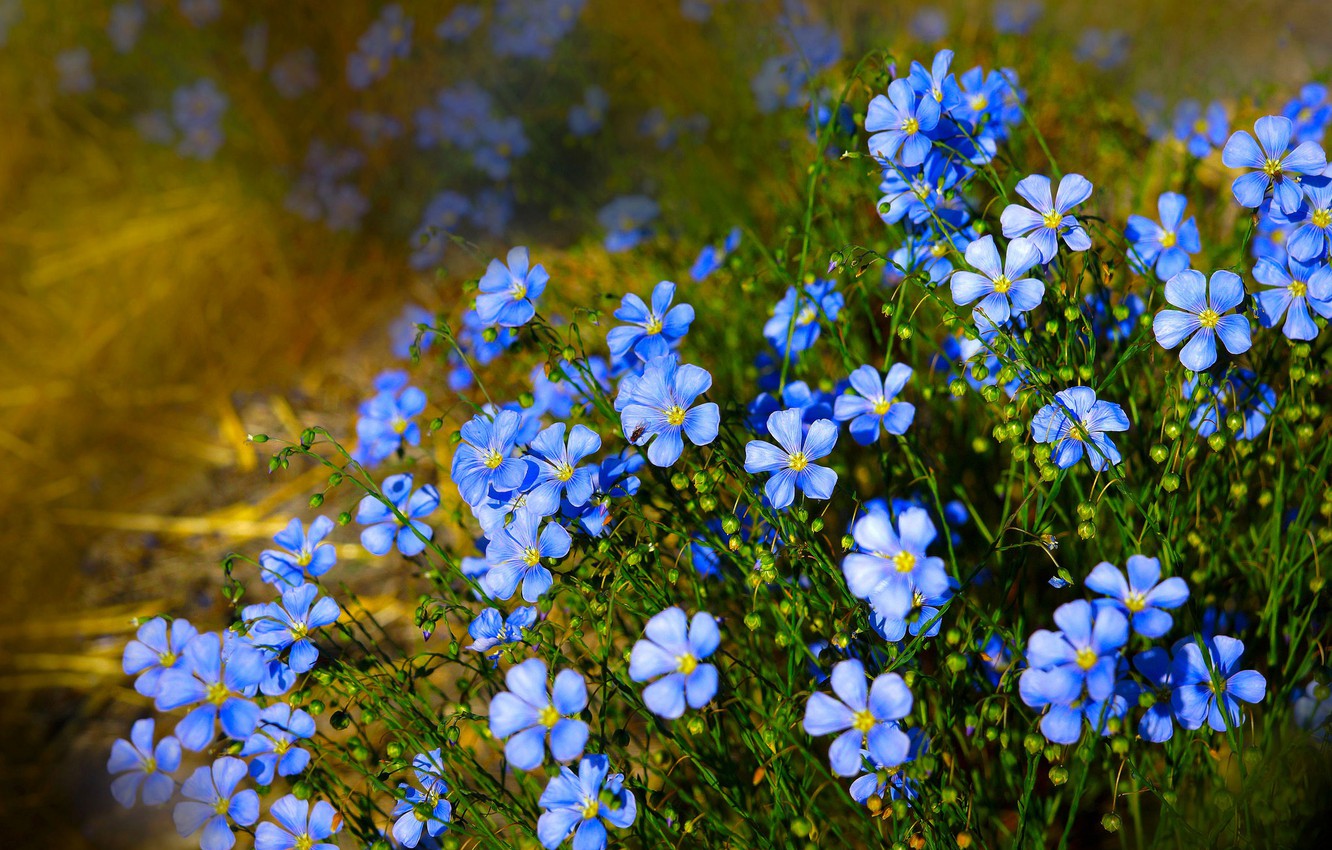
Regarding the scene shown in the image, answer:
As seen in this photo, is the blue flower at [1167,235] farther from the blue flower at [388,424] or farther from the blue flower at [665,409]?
the blue flower at [388,424]

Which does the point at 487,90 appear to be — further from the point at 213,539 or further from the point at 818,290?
the point at 818,290

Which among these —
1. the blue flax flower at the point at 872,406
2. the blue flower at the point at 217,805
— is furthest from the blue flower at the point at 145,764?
the blue flax flower at the point at 872,406

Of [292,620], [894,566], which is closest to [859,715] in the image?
→ [894,566]

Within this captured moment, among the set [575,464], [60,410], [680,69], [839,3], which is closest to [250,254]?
[60,410]

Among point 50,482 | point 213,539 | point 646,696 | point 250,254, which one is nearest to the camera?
point 646,696

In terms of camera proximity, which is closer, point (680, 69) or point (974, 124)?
point (974, 124)

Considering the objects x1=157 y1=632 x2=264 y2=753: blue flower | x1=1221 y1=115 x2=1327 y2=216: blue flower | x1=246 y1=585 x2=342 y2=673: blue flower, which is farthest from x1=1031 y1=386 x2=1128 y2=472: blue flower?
x1=157 y1=632 x2=264 y2=753: blue flower

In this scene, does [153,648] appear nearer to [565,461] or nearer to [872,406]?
[565,461]

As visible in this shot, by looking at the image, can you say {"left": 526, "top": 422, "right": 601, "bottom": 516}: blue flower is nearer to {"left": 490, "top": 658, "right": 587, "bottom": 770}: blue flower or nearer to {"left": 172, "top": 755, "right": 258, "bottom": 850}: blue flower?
{"left": 490, "top": 658, "right": 587, "bottom": 770}: blue flower
